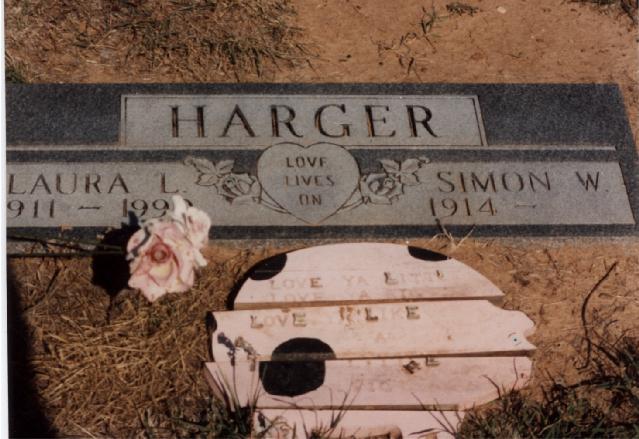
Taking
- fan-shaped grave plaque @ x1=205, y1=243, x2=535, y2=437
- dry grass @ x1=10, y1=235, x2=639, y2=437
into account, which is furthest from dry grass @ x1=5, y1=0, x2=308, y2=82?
fan-shaped grave plaque @ x1=205, y1=243, x2=535, y2=437

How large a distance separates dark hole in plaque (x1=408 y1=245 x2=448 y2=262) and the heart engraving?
37cm

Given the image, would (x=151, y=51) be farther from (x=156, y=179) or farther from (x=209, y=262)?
(x=209, y=262)

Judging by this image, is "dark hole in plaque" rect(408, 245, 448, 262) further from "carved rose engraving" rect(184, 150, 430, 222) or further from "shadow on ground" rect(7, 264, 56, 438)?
"shadow on ground" rect(7, 264, 56, 438)

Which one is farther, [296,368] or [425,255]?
[425,255]

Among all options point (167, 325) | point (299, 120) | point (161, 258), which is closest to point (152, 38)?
point (299, 120)

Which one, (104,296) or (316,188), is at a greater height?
(316,188)

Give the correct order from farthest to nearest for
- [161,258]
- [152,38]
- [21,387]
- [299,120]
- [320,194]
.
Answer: [152,38]
[299,120]
[320,194]
[21,387]
[161,258]

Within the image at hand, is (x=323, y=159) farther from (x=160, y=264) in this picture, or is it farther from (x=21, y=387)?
(x=21, y=387)

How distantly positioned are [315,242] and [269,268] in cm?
25

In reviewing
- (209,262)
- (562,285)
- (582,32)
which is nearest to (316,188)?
(209,262)

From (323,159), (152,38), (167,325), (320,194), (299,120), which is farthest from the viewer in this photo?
(152,38)

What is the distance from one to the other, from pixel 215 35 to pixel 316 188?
42.7 inches

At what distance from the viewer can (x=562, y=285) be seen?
300cm

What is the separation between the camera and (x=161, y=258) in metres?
2.34
